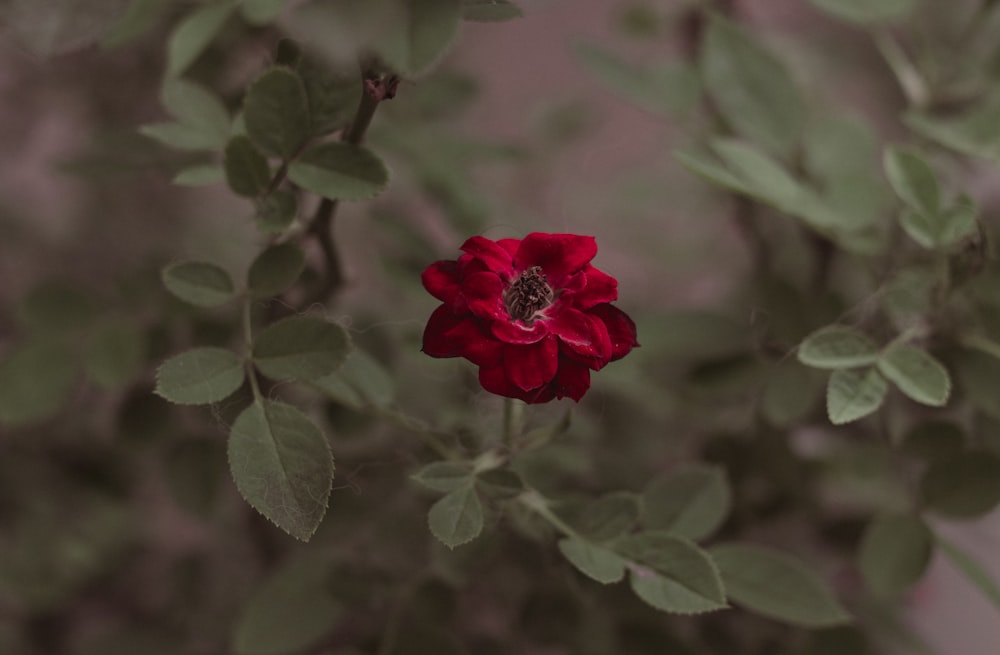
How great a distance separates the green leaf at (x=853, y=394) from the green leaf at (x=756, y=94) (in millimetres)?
293

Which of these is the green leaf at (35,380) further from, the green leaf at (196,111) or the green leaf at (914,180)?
the green leaf at (914,180)

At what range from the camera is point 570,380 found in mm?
482

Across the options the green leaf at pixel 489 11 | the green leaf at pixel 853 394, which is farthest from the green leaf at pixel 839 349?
the green leaf at pixel 489 11

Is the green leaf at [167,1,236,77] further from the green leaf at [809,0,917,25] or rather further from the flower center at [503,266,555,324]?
the green leaf at [809,0,917,25]

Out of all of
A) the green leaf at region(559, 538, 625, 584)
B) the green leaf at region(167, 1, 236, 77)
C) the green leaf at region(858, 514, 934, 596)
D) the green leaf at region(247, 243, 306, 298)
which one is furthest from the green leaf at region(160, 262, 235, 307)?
the green leaf at region(858, 514, 934, 596)

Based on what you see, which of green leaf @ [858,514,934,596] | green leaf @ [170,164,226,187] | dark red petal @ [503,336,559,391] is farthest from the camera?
green leaf @ [858,514,934,596]

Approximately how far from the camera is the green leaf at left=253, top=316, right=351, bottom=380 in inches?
20.9

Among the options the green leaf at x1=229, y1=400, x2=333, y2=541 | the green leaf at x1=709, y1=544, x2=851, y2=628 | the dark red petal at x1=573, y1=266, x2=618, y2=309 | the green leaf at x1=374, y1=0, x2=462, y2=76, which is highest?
the green leaf at x1=374, y1=0, x2=462, y2=76

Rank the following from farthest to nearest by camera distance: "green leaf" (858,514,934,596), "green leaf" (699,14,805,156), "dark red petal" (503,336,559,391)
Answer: "green leaf" (699,14,805,156) → "green leaf" (858,514,934,596) → "dark red petal" (503,336,559,391)

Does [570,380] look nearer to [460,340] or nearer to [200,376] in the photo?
[460,340]

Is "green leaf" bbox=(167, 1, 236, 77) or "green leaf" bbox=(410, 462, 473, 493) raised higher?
"green leaf" bbox=(167, 1, 236, 77)

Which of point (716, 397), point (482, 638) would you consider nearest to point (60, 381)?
point (482, 638)

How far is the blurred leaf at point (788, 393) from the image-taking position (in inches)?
28.5

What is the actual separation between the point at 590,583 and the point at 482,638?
0.44 ft
